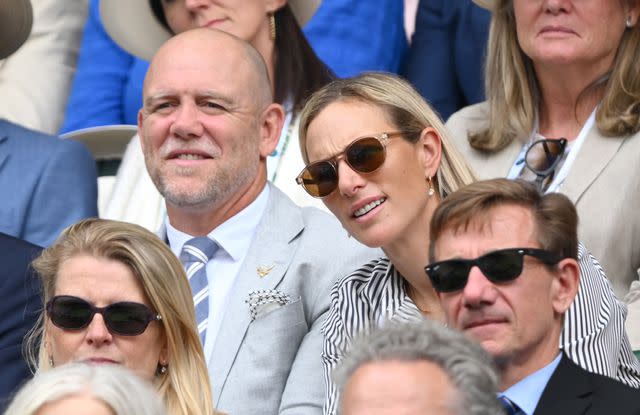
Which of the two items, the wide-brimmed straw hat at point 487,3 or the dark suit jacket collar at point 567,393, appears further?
the wide-brimmed straw hat at point 487,3

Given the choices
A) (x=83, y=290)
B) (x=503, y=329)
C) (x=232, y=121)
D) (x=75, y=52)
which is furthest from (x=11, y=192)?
(x=503, y=329)

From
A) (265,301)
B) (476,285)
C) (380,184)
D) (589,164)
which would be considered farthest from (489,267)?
(589,164)

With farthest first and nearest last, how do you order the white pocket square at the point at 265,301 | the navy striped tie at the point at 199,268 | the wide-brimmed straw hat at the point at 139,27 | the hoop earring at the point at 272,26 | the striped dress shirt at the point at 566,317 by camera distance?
the wide-brimmed straw hat at the point at 139,27, the hoop earring at the point at 272,26, the navy striped tie at the point at 199,268, the white pocket square at the point at 265,301, the striped dress shirt at the point at 566,317

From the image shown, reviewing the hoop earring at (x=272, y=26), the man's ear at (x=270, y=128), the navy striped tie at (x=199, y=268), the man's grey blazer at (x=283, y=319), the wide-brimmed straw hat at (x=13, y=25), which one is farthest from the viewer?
the hoop earring at (x=272, y=26)

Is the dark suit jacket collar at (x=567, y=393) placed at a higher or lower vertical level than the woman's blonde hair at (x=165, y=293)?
higher

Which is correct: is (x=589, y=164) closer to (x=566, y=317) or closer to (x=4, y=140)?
(x=566, y=317)

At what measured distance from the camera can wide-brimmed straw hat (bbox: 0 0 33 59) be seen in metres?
5.49

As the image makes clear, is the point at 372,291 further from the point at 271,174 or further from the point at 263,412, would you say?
the point at 271,174

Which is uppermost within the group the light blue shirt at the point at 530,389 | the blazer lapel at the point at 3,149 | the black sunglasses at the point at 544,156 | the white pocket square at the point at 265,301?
the light blue shirt at the point at 530,389

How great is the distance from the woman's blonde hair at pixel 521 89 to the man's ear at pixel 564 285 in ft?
4.01

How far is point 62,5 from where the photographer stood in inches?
263

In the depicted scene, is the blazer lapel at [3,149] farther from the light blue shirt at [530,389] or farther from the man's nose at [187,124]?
the light blue shirt at [530,389]

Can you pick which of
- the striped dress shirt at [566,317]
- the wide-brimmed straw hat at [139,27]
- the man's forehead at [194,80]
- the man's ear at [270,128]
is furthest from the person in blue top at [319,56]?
the striped dress shirt at [566,317]

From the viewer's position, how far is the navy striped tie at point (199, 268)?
15.2 feet
